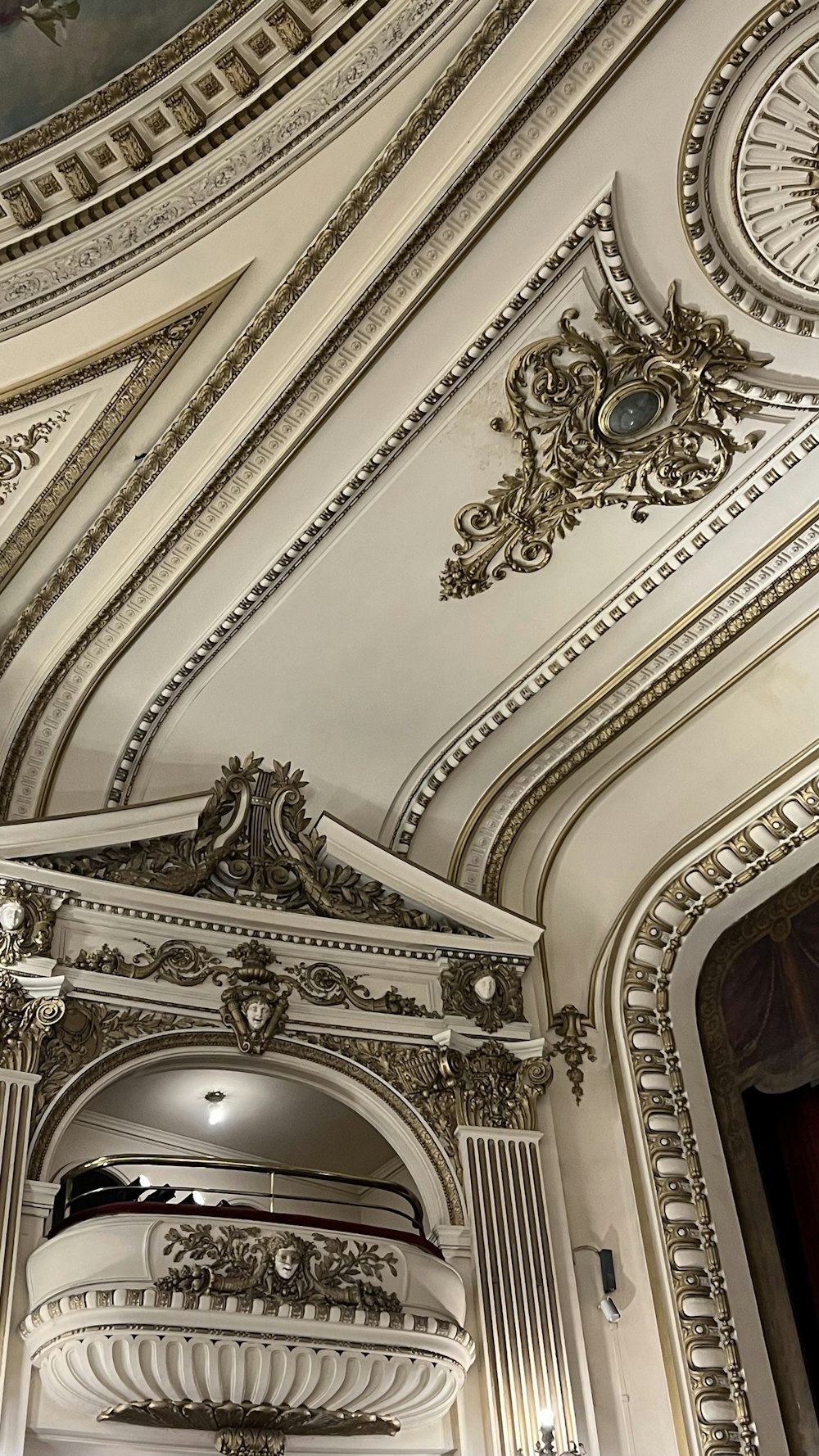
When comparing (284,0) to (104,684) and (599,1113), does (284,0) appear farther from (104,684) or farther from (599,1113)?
(599,1113)

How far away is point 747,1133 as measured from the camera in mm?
8516

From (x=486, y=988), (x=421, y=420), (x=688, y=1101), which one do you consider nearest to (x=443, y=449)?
(x=421, y=420)

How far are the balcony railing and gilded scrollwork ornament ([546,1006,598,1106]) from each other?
1.28m

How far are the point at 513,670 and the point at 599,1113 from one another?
2789mm

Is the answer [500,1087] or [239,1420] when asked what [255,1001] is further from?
[239,1420]

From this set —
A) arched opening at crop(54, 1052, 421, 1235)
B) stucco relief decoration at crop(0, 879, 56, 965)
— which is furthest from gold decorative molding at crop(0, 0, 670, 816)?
arched opening at crop(54, 1052, 421, 1235)

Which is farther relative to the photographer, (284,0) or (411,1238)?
(411,1238)

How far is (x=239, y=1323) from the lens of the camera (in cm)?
617

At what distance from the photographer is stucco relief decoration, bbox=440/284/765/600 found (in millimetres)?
7152

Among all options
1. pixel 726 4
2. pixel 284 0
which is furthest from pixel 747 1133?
pixel 284 0

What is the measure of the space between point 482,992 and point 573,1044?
2.23 ft

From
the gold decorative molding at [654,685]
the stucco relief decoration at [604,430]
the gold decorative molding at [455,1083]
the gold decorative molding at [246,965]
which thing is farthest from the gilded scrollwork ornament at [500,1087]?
the stucco relief decoration at [604,430]

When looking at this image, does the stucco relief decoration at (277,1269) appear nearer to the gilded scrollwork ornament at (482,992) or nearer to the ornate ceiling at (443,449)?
the ornate ceiling at (443,449)

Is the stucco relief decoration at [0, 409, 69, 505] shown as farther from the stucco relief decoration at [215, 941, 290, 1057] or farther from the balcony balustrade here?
the balcony balustrade
